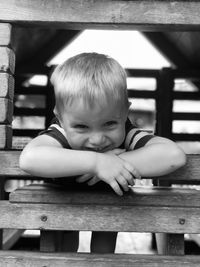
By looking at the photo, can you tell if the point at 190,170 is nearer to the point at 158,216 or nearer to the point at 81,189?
the point at 158,216

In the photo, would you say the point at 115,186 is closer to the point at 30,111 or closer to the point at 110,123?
the point at 110,123

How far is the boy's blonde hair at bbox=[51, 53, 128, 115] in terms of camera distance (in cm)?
161

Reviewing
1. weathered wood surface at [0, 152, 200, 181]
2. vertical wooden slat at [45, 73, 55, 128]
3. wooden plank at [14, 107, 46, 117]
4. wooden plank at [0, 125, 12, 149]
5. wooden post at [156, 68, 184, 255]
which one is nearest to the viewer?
weathered wood surface at [0, 152, 200, 181]

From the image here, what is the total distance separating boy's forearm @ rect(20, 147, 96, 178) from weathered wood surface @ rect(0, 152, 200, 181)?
278 mm

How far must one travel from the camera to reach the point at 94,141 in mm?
1670

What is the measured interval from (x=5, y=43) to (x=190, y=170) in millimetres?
980

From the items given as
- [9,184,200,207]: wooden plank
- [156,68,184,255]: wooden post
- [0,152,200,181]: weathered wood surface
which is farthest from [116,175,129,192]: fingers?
[156,68,184,255]: wooden post

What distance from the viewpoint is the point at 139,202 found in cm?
169

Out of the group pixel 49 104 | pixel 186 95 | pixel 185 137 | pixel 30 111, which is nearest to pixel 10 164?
pixel 49 104

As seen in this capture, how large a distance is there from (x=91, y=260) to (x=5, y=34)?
106 cm

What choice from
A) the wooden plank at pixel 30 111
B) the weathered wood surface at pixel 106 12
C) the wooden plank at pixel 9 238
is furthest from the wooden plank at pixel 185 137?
→ the weathered wood surface at pixel 106 12

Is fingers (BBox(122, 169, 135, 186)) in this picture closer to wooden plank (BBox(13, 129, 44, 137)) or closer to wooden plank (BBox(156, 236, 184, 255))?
wooden plank (BBox(156, 236, 184, 255))

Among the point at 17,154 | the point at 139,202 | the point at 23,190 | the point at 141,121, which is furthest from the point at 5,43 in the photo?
the point at 141,121

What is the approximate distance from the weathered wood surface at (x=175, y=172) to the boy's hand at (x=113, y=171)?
0.23 metres
